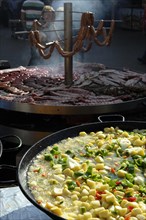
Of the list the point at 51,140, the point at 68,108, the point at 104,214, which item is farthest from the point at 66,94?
the point at 104,214

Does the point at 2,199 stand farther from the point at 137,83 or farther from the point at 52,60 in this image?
the point at 52,60

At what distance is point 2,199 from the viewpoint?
2.55 meters

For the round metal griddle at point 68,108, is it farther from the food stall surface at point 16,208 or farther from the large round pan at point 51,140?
the food stall surface at point 16,208

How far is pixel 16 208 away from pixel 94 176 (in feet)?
2.24

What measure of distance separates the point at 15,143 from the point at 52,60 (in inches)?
173

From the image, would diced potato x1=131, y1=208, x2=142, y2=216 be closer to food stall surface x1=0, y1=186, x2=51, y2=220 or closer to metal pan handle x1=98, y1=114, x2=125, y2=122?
food stall surface x1=0, y1=186, x2=51, y2=220

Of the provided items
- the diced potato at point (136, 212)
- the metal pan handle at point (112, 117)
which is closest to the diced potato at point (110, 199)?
the diced potato at point (136, 212)

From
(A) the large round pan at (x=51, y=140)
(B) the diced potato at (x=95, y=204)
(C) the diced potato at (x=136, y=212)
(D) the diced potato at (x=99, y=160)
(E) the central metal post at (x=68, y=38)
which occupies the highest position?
(E) the central metal post at (x=68, y=38)

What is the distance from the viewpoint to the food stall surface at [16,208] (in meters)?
2.38

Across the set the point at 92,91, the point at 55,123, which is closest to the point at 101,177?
the point at 55,123

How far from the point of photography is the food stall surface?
7.80ft

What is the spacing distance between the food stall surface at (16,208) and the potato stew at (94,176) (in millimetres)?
348

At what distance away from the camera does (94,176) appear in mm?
2096

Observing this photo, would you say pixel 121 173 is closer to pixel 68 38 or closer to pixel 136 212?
pixel 136 212
